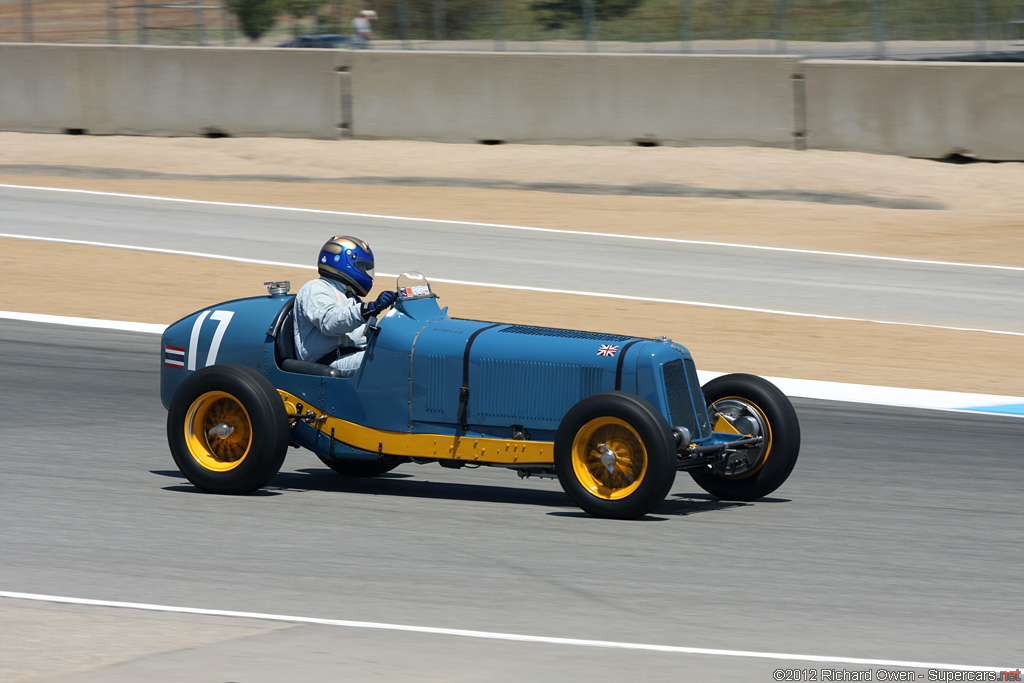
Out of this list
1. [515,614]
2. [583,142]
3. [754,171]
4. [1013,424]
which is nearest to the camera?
[515,614]

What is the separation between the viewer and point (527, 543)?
23.3 ft

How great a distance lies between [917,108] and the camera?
22844 mm

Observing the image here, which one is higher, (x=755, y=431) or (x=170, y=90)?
(x=170, y=90)

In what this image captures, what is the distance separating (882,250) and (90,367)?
35.7 feet

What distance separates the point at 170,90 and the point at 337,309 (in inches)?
812

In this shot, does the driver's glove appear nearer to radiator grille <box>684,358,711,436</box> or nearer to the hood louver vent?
the hood louver vent

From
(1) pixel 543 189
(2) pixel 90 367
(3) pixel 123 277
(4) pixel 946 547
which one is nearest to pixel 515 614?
(4) pixel 946 547

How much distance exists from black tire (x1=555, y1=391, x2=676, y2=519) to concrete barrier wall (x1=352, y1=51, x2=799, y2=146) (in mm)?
17168

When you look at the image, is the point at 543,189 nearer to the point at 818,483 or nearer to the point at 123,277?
the point at 123,277

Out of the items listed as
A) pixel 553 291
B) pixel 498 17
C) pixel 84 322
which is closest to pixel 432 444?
pixel 84 322

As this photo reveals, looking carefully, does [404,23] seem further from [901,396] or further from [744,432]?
[744,432]

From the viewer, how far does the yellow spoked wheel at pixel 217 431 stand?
319 inches

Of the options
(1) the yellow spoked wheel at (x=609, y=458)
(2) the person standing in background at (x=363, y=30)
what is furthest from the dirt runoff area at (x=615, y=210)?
(1) the yellow spoked wheel at (x=609, y=458)

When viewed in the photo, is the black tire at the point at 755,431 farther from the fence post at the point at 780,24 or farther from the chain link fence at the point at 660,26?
the fence post at the point at 780,24
